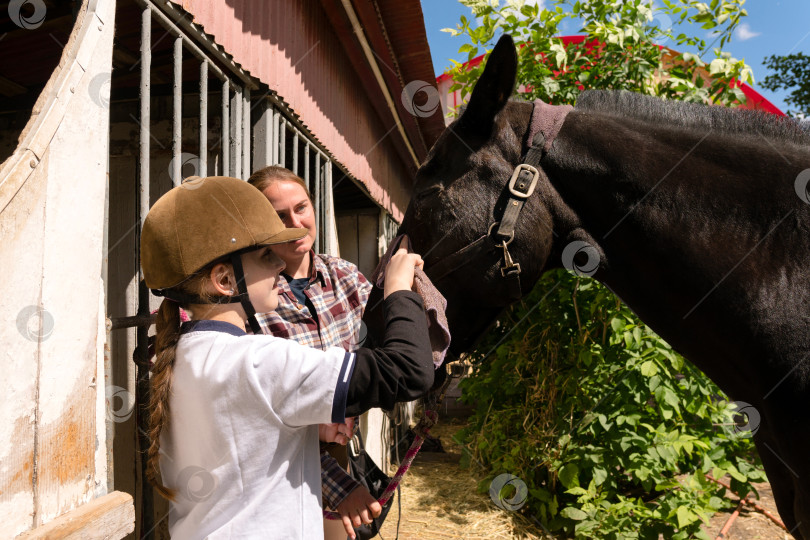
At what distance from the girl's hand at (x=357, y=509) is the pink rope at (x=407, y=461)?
0.06m

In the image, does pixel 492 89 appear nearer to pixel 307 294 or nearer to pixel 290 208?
pixel 290 208

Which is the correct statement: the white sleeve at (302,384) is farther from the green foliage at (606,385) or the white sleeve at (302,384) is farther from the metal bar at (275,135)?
the green foliage at (606,385)

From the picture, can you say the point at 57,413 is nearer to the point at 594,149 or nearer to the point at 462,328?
the point at 462,328

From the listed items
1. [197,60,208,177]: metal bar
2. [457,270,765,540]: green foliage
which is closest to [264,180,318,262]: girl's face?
[197,60,208,177]: metal bar

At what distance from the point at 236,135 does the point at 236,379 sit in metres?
1.38

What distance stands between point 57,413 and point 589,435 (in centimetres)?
318

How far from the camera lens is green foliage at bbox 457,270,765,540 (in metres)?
3.04

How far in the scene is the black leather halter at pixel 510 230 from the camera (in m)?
1.61

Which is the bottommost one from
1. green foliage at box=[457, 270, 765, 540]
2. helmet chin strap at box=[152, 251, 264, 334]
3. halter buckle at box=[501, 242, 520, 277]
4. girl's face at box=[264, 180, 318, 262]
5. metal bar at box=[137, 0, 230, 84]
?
green foliage at box=[457, 270, 765, 540]

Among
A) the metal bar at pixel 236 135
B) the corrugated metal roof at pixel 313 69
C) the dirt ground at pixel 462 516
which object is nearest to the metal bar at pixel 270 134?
the corrugated metal roof at pixel 313 69

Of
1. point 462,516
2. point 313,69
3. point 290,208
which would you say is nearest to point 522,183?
point 290,208

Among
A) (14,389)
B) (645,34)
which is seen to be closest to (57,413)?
(14,389)

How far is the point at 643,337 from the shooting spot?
10.6 ft

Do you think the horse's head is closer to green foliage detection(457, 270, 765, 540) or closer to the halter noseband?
the halter noseband
